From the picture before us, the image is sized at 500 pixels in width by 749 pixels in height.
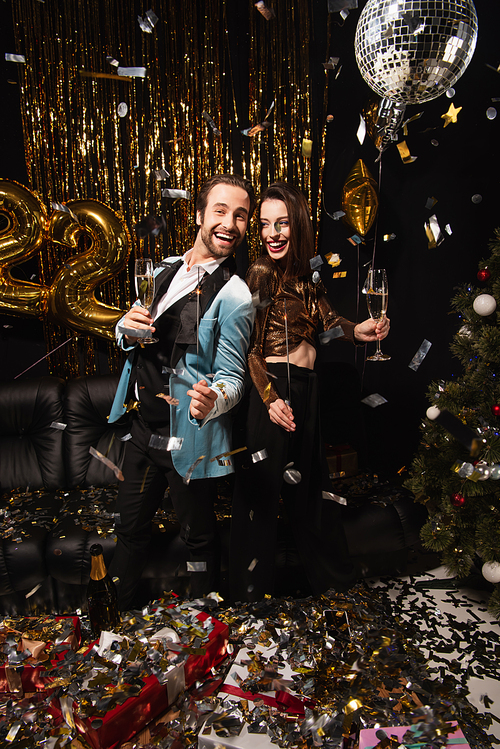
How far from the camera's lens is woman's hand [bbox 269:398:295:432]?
1735mm

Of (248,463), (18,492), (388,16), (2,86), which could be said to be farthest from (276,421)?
(2,86)

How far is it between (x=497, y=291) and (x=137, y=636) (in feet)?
6.05

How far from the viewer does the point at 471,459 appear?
2127 mm

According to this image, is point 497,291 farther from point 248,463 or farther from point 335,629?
point 335,629

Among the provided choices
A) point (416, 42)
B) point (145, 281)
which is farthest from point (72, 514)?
point (416, 42)

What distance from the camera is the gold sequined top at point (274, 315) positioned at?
71.3 inches

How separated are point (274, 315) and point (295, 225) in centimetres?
34

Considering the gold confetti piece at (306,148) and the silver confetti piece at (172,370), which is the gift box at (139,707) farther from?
the gold confetti piece at (306,148)

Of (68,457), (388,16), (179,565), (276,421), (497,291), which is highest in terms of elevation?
(388,16)

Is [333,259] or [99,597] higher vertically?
[333,259]

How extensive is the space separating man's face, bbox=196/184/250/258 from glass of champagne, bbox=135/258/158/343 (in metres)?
0.32

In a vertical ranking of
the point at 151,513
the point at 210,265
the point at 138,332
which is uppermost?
the point at 210,265

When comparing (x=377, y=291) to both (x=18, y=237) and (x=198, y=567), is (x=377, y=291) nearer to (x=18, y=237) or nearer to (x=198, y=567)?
(x=198, y=567)

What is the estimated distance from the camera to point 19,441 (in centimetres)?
266
